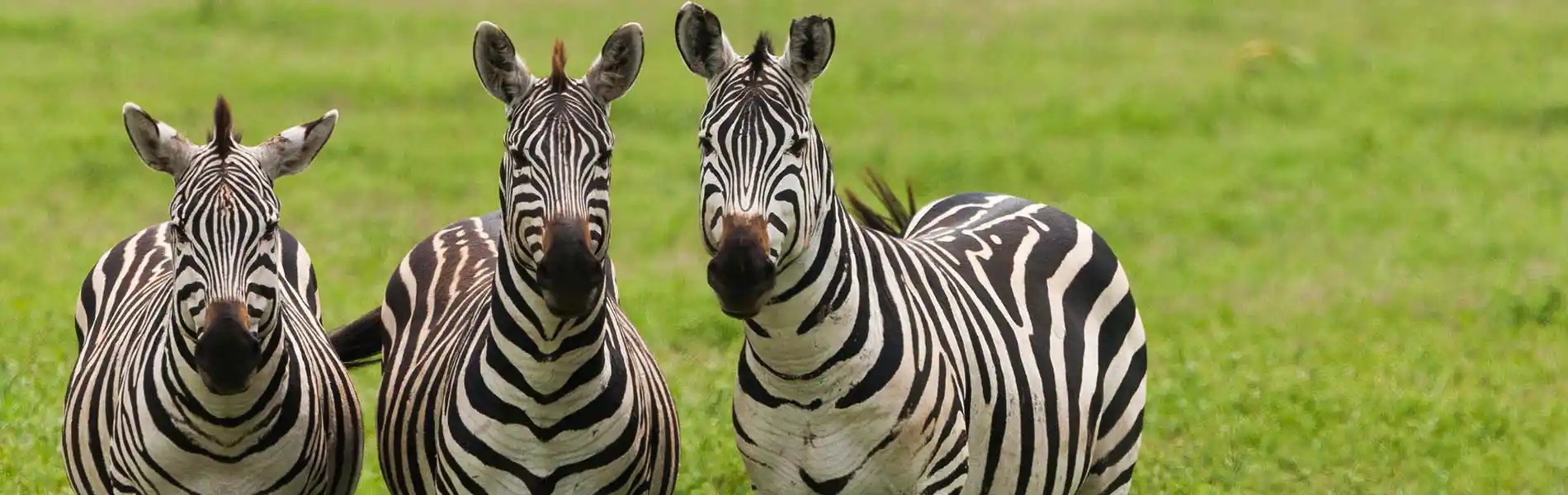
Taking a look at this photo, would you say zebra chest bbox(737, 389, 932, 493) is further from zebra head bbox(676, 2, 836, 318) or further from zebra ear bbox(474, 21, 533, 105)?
zebra ear bbox(474, 21, 533, 105)

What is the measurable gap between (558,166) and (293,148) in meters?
1.01

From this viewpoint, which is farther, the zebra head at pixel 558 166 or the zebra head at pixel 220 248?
the zebra head at pixel 220 248

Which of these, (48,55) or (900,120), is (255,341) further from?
(48,55)

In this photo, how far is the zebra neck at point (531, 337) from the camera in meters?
4.81

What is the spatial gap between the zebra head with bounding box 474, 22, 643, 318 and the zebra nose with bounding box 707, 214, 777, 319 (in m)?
0.42

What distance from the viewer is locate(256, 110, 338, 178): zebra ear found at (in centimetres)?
513

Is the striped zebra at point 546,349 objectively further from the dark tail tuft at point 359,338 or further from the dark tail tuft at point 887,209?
the dark tail tuft at point 887,209

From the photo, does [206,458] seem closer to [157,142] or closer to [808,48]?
[157,142]

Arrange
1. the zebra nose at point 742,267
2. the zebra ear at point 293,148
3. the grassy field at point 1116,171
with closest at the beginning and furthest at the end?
the zebra nose at point 742,267, the zebra ear at point 293,148, the grassy field at point 1116,171

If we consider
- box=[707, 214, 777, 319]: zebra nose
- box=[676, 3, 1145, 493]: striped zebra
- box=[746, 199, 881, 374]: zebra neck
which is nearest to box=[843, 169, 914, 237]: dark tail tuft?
box=[676, 3, 1145, 493]: striped zebra

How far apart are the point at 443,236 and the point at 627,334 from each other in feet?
3.62

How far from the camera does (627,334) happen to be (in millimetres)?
5770

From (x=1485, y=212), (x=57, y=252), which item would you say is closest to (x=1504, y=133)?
(x=1485, y=212)

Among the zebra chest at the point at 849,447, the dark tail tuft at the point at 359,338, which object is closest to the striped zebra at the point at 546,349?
the zebra chest at the point at 849,447
